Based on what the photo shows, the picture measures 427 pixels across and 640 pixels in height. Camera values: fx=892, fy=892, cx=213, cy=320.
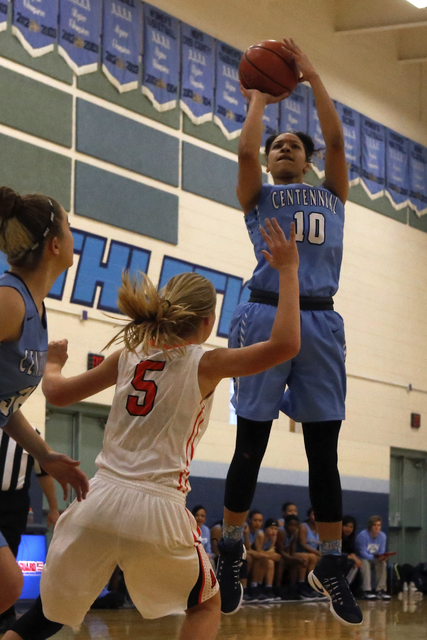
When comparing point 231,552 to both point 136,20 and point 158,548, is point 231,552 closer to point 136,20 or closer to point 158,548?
point 158,548

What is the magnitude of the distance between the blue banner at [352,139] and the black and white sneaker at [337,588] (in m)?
12.5

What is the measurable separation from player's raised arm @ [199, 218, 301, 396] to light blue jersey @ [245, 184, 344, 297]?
1077 millimetres

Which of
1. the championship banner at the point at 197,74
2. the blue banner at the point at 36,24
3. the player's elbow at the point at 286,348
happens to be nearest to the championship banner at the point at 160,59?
the championship banner at the point at 197,74

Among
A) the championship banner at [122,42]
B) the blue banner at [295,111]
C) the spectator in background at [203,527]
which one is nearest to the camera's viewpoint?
the spectator in background at [203,527]

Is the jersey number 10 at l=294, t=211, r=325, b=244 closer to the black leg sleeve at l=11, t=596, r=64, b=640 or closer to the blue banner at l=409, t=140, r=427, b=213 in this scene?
the black leg sleeve at l=11, t=596, r=64, b=640

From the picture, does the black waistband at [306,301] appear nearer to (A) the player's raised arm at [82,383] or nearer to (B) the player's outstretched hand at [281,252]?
(B) the player's outstretched hand at [281,252]

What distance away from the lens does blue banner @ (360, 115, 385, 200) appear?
16.6 meters

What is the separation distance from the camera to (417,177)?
17859mm

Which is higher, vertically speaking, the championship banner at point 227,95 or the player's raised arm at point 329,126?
the championship banner at point 227,95

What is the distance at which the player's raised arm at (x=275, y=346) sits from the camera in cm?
329

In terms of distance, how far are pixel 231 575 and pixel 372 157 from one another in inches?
526

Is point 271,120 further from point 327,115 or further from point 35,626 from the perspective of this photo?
point 35,626

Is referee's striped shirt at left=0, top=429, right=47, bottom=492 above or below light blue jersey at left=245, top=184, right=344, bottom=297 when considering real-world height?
below

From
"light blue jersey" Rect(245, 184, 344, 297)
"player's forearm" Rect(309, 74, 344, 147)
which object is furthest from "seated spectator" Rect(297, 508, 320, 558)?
"player's forearm" Rect(309, 74, 344, 147)
